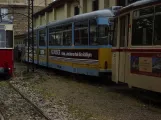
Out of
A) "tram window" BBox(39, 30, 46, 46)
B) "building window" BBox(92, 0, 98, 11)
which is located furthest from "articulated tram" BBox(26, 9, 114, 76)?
"building window" BBox(92, 0, 98, 11)

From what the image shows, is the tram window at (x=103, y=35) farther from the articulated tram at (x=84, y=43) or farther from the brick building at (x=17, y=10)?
the brick building at (x=17, y=10)

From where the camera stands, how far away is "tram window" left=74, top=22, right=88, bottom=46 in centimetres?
1650

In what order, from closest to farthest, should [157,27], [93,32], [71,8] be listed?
[157,27] → [93,32] → [71,8]

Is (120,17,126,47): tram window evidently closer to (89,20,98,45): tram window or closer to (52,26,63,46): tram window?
(89,20,98,45): tram window

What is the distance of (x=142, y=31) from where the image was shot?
36.8 ft

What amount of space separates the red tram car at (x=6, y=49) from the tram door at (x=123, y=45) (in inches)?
286

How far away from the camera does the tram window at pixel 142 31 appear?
10766 mm

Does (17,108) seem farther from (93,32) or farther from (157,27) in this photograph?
(93,32)

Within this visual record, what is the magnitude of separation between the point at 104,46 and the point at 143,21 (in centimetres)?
426

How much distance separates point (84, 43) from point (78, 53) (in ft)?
2.49

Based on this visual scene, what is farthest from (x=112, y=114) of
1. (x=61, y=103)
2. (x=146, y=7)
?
(x=146, y=7)

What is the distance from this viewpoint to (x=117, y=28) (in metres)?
13.4

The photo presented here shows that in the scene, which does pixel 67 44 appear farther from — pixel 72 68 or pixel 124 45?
pixel 124 45

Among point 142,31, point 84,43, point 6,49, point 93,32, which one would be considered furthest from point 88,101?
point 6,49
